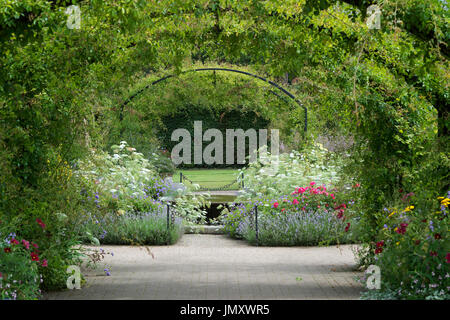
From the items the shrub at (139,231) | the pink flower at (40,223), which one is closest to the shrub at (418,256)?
the pink flower at (40,223)

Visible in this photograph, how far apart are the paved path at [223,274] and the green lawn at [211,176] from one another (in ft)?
32.7

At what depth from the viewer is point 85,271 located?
8.13 metres

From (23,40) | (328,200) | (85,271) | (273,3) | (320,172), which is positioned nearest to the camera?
(23,40)

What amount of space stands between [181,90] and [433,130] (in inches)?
449

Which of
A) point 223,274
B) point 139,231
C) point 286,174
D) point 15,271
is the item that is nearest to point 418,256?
point 223,274

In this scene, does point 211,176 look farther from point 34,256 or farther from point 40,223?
point 34,256

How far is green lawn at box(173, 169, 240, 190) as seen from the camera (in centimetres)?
2075

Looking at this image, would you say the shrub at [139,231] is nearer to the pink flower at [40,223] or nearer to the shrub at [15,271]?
the pink flower at [40,223]

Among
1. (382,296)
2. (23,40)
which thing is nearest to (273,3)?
(23,40)

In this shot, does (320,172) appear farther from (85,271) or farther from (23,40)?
(23,40)

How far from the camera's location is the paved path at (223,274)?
670 cm

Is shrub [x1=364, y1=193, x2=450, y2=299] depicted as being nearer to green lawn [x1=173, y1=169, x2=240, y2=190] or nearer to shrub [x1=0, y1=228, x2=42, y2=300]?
shrub [x1=0, y1=228, x2=42, y2=300]

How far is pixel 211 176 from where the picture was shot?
23.3 meters

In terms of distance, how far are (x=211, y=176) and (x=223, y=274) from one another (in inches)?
608
